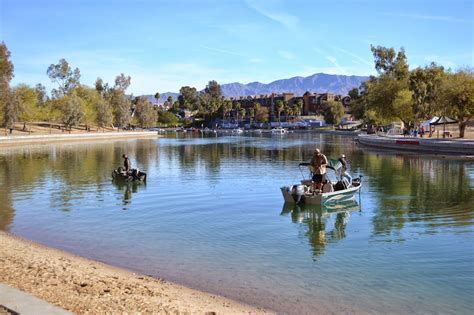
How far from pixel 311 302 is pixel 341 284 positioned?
62.7 inches

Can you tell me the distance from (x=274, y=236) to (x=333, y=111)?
587 ft

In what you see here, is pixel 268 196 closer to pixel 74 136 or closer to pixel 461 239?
pixel 461 239

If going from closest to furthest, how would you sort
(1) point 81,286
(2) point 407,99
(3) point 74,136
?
1. (1) point 81,286
2. (2) point 407,99
3. (3) point 74,136

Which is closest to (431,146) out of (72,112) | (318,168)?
(318,168)

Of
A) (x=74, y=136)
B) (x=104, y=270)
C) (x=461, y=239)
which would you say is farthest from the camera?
(x=74, y=136)

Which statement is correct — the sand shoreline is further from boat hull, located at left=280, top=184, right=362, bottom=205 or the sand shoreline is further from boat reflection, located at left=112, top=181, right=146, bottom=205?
boat reflection, located at left=112, top=181, right=146, bottom=205

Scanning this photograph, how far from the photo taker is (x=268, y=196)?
28.3m

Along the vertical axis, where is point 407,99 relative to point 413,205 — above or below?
above

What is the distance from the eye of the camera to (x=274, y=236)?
60.5 feet

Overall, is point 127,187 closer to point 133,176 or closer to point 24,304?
point 133,176

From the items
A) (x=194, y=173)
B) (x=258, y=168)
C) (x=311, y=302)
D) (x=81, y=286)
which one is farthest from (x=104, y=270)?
(x=258, y=168)

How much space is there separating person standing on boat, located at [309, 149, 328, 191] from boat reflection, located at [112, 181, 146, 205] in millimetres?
9933

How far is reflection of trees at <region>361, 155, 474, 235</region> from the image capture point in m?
21.3

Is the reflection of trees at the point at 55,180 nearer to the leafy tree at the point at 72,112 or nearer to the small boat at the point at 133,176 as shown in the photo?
the small boat at the point at 133,176
